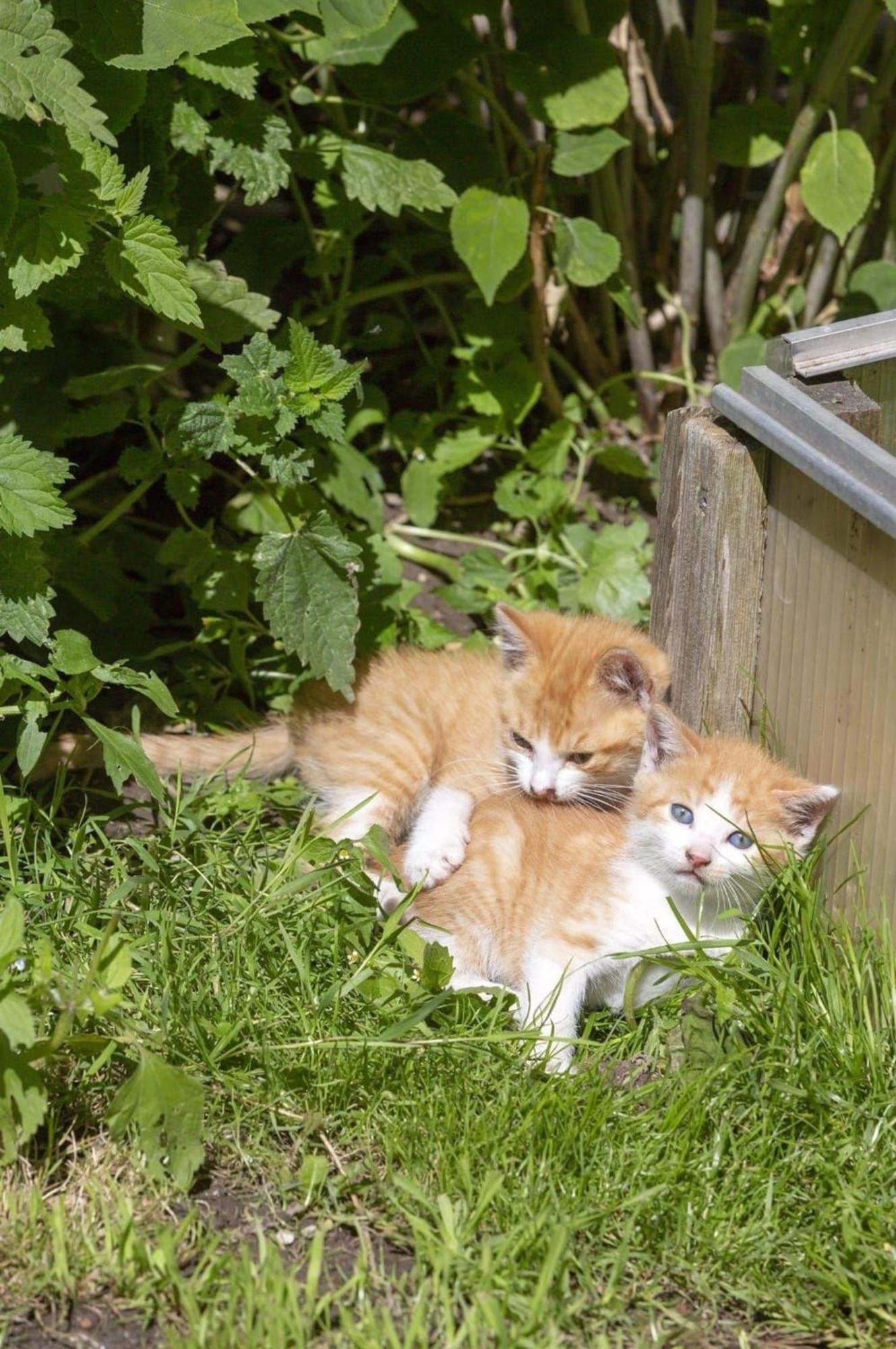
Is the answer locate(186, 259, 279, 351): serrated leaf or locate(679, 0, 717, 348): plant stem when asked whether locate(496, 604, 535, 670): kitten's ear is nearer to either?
locate(186, 259, 279, 351): serrated leaf

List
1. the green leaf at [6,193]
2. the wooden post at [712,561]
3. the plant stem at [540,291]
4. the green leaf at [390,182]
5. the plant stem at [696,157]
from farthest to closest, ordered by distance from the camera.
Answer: the plant stem at [696,157] < the plant stem at [540,291] < the green leaf at [390,182] < the wooden post at [712,561] < the green leaf at [6,193]

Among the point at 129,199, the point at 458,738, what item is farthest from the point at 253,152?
the point at 458,738

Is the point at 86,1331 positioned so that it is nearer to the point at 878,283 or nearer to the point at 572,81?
the point at 572,81

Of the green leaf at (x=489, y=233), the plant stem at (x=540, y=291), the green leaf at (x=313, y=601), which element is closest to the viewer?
the green leaf at (x=313, y=601)

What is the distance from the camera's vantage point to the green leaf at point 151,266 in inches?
109

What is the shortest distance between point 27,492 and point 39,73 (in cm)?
72

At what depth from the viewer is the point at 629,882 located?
2768 mm

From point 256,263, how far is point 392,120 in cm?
57

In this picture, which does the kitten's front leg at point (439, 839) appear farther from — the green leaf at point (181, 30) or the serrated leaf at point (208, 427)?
the green leaf at point (181, 30)

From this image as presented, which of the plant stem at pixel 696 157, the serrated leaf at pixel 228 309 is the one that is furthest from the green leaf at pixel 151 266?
the plant stem at pixel 696 157

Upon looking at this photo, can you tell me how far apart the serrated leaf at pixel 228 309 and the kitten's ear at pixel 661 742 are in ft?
4.05

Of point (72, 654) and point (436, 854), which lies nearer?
point (72, 654)

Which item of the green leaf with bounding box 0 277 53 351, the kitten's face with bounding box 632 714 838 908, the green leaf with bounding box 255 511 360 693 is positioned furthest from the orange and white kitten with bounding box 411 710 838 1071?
the green leaf with bounding box 0 277 53 351

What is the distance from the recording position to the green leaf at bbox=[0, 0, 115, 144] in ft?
8.06
